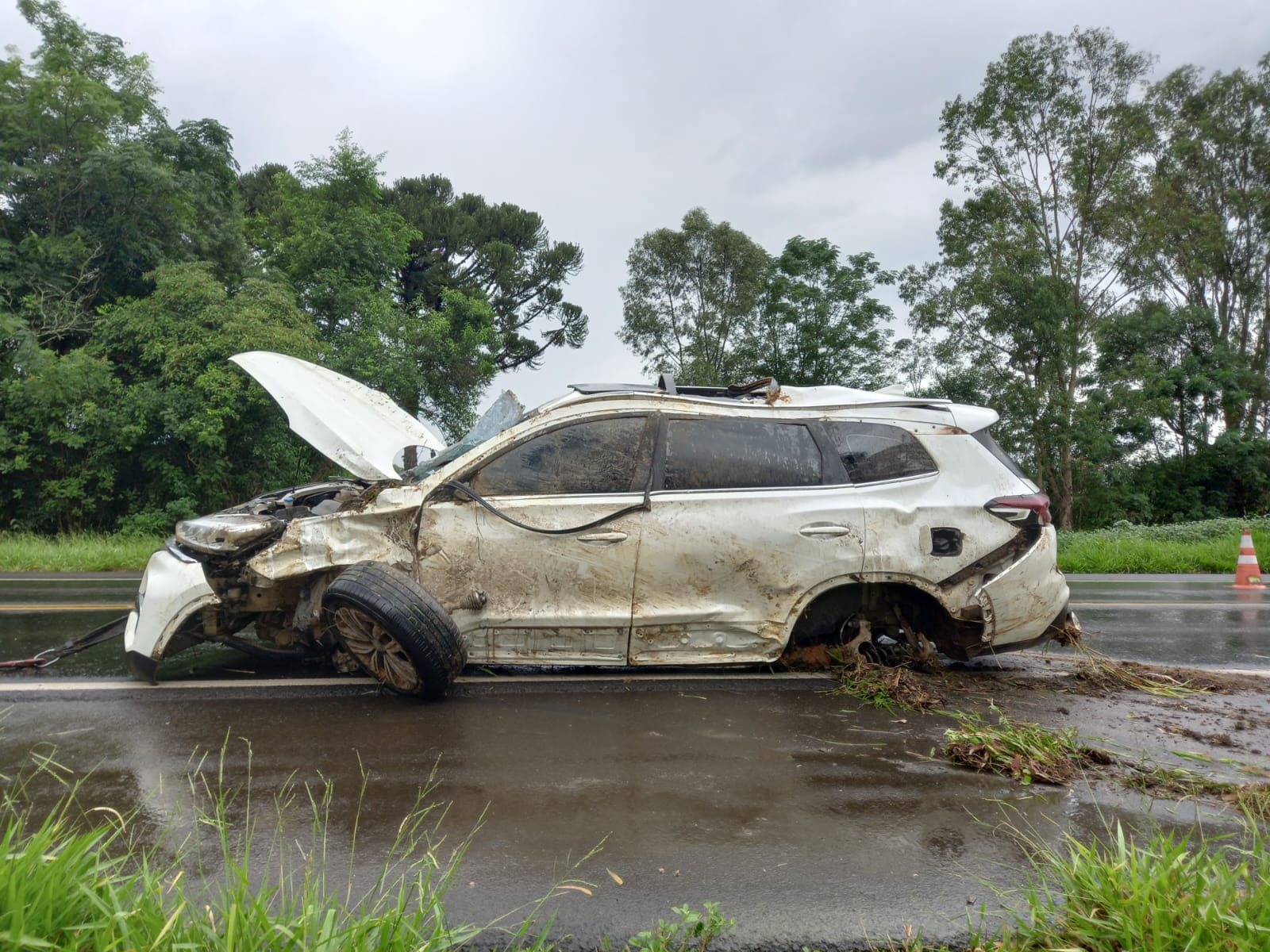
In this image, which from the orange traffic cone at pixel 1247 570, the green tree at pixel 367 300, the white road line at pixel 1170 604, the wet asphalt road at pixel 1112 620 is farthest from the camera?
the green tree at pixel 367 300

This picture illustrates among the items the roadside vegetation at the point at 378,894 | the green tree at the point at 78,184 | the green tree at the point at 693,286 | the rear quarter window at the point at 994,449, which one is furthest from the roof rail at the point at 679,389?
the green tree at the point at 693,286

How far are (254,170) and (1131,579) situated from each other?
41.5 metres

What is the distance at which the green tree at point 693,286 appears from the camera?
33875mm

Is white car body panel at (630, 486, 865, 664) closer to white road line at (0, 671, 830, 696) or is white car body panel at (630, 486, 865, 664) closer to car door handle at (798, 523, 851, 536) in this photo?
car door handle at (798, 523, 851, 536)

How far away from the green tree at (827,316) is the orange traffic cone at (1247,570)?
45.9 ft

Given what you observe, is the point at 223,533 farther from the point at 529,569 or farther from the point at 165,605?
the point at 529,569

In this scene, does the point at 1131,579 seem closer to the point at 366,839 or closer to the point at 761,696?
the point at 761,696

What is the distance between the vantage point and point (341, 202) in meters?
21.4

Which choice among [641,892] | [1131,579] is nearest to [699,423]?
[641,892]

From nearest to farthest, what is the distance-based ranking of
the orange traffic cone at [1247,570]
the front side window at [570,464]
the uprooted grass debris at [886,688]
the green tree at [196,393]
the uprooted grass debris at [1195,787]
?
the uprooted grass debris at [1195,787], the uprooted grass debris at [886,688], the front side window at [570,464], the orange traffic cone at [1247,570], the green tree at [196,393]

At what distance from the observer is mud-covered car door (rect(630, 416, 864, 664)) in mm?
4344

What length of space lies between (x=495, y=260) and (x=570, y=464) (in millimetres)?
36233

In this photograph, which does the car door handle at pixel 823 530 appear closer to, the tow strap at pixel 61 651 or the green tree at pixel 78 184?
the tow strap at pixel 61 651

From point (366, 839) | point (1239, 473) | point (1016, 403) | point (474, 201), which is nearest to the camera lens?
point (366, 839)
